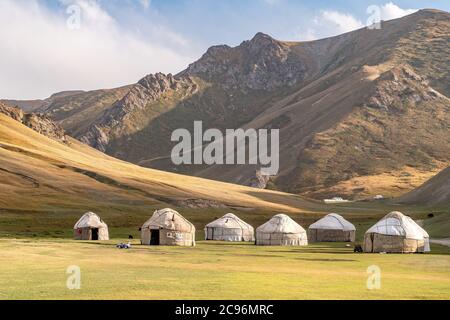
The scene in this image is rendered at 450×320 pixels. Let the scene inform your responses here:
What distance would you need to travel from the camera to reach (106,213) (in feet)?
335

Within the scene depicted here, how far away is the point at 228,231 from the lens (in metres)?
71.8

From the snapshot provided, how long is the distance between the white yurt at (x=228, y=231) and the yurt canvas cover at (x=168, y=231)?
1192cm

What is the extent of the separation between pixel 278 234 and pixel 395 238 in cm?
1366

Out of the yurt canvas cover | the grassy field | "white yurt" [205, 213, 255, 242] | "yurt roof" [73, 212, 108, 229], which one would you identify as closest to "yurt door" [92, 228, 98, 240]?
"yurt roof" [73, 212, 108, 229]

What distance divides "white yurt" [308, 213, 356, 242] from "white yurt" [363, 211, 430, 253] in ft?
56.6

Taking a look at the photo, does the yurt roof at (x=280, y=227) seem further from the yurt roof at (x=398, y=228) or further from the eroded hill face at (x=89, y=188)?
the eroded hill face at (x=89, y=188)

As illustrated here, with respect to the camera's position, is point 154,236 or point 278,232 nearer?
point 154,236

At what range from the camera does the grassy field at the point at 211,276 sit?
23.3 metres

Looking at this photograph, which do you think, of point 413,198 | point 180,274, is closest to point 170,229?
point 180,274

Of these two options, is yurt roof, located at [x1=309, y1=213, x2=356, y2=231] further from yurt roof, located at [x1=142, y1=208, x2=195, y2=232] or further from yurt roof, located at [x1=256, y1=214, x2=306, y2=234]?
yurt roof, located at [x1=142, y1=208, x2=195, y2=232]

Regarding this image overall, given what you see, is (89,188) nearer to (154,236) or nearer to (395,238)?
(154,236)

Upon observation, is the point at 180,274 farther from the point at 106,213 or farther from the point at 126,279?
the point at 106,213

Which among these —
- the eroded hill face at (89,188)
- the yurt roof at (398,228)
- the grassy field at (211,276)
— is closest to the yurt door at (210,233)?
the yurt roof at (398,228)

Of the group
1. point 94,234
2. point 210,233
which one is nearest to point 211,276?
point 94,234
